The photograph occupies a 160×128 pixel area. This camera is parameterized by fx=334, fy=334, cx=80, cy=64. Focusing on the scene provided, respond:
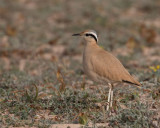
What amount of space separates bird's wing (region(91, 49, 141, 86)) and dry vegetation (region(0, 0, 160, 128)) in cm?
36

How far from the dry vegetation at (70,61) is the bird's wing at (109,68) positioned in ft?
1.19

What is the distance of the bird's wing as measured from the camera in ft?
14.5

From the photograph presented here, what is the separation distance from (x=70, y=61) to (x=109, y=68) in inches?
128

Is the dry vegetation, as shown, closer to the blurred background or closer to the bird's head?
the blurred background

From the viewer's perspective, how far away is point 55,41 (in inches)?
357

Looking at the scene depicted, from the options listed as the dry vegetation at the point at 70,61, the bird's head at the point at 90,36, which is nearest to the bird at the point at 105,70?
the bird's head at the point at 90,36

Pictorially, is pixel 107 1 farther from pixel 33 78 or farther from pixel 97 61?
pixel 97 61

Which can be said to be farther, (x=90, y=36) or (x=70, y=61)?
(x=70, y=61)

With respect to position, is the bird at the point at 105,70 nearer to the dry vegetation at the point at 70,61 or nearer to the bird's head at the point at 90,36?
the bird's head at the point at 90,36

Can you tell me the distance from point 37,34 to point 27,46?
4.23 ft

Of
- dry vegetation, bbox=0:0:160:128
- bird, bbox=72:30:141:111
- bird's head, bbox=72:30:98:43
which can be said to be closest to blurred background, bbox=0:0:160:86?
dry vegetation, bbox=0:0:160:128

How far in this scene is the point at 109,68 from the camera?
450 centimetres

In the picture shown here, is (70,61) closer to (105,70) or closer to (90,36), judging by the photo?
(90,36)

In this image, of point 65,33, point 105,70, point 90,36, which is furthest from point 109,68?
point 65,33
